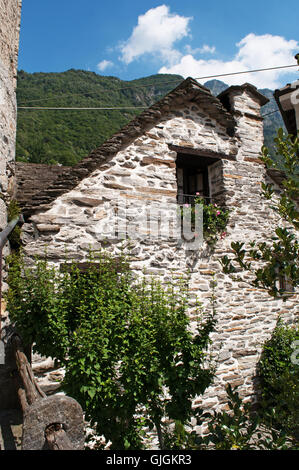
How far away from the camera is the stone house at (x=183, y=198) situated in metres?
4.83

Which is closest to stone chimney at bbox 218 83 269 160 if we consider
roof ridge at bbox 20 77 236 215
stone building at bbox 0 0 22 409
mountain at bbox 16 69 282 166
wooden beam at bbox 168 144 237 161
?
roof ridge at bbox 20 77 236 215

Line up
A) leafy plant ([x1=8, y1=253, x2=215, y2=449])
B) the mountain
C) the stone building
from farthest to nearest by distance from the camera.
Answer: the mountain, the stone building, leafy plant ([x1=8, y1=253, x2=215, y2=449])

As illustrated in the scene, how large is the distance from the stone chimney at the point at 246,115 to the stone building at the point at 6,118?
→ 15.3 ft

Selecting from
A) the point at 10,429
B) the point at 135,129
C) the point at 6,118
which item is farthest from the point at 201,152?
the point at 10,429

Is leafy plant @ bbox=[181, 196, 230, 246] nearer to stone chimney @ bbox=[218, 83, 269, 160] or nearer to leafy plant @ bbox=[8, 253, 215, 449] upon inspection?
stone chimney @ bbox=[218, 83, 269, 160]

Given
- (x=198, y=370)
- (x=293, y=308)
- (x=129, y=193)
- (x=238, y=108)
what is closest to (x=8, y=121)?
(x=129, y=193)

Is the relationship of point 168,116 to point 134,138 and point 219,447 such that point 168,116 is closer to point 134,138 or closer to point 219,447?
point 134,138

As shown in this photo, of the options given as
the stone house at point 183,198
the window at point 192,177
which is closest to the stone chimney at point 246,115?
the stone house at point 183,198

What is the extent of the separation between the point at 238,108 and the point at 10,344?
654cm

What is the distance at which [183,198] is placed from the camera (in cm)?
732

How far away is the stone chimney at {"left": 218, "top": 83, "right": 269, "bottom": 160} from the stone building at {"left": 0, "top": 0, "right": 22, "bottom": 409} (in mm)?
4671

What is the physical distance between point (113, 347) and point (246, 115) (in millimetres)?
6124

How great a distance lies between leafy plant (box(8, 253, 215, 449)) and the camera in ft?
10.1

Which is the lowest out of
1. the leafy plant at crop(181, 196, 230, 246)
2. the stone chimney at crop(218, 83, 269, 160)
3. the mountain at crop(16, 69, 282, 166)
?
the leafy plant at crop(181, 196, 230, 246)
